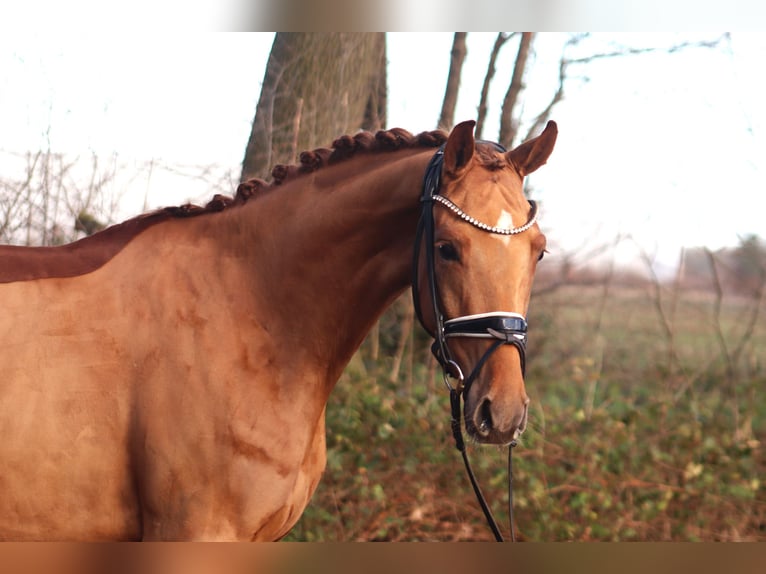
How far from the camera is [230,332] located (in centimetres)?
273

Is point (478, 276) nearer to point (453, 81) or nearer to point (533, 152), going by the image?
point (533, 152)

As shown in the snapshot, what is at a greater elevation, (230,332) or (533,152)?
(533,152)

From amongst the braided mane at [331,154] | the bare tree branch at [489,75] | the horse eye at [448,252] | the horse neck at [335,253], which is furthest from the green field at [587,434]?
the horse eye at [448,252]

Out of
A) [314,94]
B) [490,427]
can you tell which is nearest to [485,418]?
[490,427]

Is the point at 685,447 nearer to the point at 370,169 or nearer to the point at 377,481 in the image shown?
the point at 377,481

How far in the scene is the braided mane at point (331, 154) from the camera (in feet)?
9.46

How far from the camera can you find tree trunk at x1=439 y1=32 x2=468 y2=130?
243 inches

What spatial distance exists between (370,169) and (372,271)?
0.39m

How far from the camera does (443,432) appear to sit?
5750mm

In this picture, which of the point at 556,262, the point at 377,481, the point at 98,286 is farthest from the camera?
the point at 556,262

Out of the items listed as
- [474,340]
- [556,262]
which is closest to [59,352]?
[474,340]

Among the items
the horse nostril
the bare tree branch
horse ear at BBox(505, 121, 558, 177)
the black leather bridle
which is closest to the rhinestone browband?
the black leather bridle

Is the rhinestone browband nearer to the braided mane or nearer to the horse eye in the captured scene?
the horse eye

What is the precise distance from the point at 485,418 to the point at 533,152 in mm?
1009
